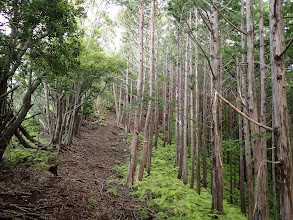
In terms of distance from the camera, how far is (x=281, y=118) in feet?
7.12

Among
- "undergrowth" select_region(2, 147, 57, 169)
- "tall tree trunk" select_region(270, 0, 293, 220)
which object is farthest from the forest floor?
"tall tree trunk" select_region(270, 0, 293, 220)

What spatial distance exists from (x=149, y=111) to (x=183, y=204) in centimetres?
461

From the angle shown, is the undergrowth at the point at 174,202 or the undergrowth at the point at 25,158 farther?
the undergrowth at the point at 25,158

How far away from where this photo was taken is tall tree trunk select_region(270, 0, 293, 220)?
2.05 m

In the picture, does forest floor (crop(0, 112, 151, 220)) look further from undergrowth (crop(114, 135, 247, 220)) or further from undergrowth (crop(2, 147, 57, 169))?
undergrowth (crop(114, 135, 247, 220))

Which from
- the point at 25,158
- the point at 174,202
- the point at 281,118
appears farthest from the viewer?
the point at 25,158

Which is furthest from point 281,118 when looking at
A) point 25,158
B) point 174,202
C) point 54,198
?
point 25,158

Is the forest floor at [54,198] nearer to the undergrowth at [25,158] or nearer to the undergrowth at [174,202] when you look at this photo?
the undergrowth at [25,158]

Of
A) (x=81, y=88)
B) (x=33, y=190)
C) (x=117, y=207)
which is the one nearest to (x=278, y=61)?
(x=117, y=207)

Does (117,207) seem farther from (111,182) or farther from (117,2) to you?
(117,2)

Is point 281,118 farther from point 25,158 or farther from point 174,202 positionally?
point 25,158

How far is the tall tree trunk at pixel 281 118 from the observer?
2.05 m

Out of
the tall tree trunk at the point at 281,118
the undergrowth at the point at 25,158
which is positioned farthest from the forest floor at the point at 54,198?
the tall tree trunk at the point at 281,118

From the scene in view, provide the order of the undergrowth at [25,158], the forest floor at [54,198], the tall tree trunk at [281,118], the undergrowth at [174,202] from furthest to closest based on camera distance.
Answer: the undergrowth at [25,158] < the undergrowth at [174,202] < the forest floor at [54,198] < the tall tree trunk at [281,118]
